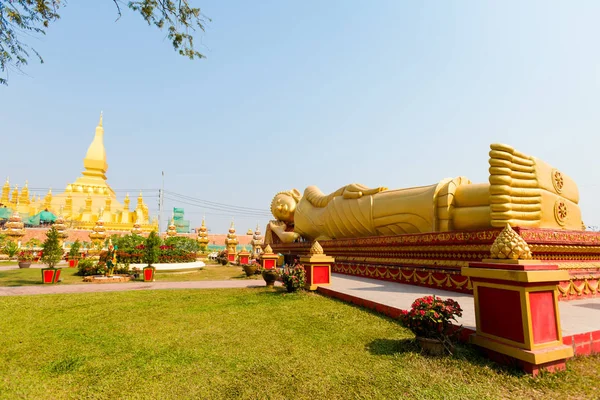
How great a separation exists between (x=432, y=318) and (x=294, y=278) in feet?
17.0

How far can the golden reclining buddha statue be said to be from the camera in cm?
805

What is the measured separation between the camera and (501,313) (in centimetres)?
402

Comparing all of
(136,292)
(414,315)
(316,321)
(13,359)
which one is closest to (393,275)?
(316,321)

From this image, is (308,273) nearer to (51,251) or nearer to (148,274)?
(148,274)

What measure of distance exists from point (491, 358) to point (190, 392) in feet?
11.7

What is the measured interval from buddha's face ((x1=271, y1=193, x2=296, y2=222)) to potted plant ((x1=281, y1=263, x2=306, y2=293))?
37.1 ft

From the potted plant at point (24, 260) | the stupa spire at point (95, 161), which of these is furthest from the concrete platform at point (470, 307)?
the stupa spire at point (95, 161)

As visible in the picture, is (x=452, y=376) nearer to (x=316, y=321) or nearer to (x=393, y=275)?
(x=316, y=321)

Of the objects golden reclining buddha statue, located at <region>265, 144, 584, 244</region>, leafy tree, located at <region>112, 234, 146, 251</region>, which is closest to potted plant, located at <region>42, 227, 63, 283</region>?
leafy tree, located at <region>112, 234, 146, 251</region>

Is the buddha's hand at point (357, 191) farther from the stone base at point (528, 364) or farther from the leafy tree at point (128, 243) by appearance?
the leafy tree at point (128, 243)

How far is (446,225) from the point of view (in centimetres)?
1005

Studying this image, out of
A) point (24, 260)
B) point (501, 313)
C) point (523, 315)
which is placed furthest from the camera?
point (24, 260)

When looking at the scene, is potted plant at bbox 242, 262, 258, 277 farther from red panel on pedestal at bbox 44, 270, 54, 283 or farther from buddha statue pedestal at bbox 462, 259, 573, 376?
buddha statue pedestal at bbox 462, 259, 573, 376

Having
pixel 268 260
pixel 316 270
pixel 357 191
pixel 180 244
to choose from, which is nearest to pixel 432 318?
pixel 316 270
